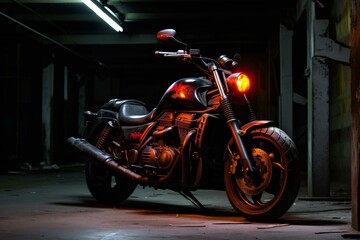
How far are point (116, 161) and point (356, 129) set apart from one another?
3.04 m

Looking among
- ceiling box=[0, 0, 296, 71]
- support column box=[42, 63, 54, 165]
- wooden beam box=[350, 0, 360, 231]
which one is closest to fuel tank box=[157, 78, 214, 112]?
wooden beam box=[350, 0, 360, 231]

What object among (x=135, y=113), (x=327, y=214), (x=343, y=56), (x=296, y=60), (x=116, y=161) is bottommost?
(x=327, y=214)

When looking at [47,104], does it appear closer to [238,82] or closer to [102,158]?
[102,158]

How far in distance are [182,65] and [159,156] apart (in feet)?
58.6

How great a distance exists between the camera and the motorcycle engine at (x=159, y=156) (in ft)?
22.2

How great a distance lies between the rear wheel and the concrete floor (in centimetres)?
16

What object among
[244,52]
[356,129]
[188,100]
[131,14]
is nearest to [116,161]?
[188,100]

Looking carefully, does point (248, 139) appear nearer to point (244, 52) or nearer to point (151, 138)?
point (151, 138)

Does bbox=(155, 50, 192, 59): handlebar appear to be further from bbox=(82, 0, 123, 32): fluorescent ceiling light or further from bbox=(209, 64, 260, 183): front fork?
bbox=(82, 0, 123, 32): fluorescent ceiling light

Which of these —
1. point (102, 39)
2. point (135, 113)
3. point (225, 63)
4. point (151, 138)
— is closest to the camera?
point (225, 63)

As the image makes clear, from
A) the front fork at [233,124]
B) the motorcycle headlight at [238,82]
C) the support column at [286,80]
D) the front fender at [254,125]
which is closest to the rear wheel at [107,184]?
the front fork at [233,124]

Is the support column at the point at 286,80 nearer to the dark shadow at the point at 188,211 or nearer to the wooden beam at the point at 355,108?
the dark shadow at the point at 188,211

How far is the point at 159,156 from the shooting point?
6910 millimetres

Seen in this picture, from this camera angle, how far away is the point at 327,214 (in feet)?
22.2
